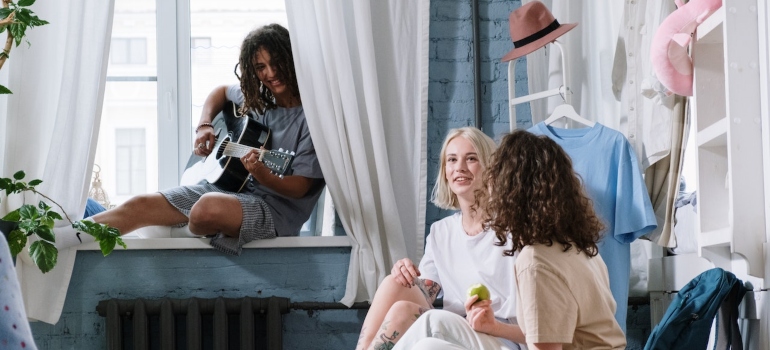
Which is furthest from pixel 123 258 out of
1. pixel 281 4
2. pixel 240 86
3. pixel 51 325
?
pixel 281 4

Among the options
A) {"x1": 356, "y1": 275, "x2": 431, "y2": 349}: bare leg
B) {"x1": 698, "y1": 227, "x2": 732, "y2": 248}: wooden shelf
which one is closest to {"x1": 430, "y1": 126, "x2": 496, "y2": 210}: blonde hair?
{"x1": 356, "y1": 275, "x2": 431, "y2": 349}: bare leg

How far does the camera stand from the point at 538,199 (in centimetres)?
173

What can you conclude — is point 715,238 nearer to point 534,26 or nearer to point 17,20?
point 534,26

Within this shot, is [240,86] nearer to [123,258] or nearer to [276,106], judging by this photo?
[276,106]

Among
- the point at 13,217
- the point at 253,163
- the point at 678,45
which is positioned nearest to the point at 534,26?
the point at 678,45

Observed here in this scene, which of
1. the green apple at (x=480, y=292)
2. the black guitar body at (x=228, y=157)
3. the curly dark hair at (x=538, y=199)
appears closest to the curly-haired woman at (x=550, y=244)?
the curly dark hair at (x=538, y=199)

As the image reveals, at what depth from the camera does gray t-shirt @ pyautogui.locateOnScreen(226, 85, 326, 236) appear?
3.00 m

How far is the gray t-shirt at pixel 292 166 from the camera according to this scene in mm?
3002

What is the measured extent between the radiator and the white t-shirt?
63 cm

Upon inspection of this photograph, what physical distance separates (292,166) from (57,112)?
786 mm

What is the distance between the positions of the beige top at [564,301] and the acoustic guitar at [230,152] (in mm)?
1347

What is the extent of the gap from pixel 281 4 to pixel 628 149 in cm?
145

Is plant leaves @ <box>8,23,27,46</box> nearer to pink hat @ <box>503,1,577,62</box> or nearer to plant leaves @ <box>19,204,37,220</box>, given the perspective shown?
plant leaves @ <box>19,204,37,220</box>

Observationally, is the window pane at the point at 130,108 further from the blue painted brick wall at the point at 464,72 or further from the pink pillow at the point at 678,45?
the pink pillow at the point at 678,45
